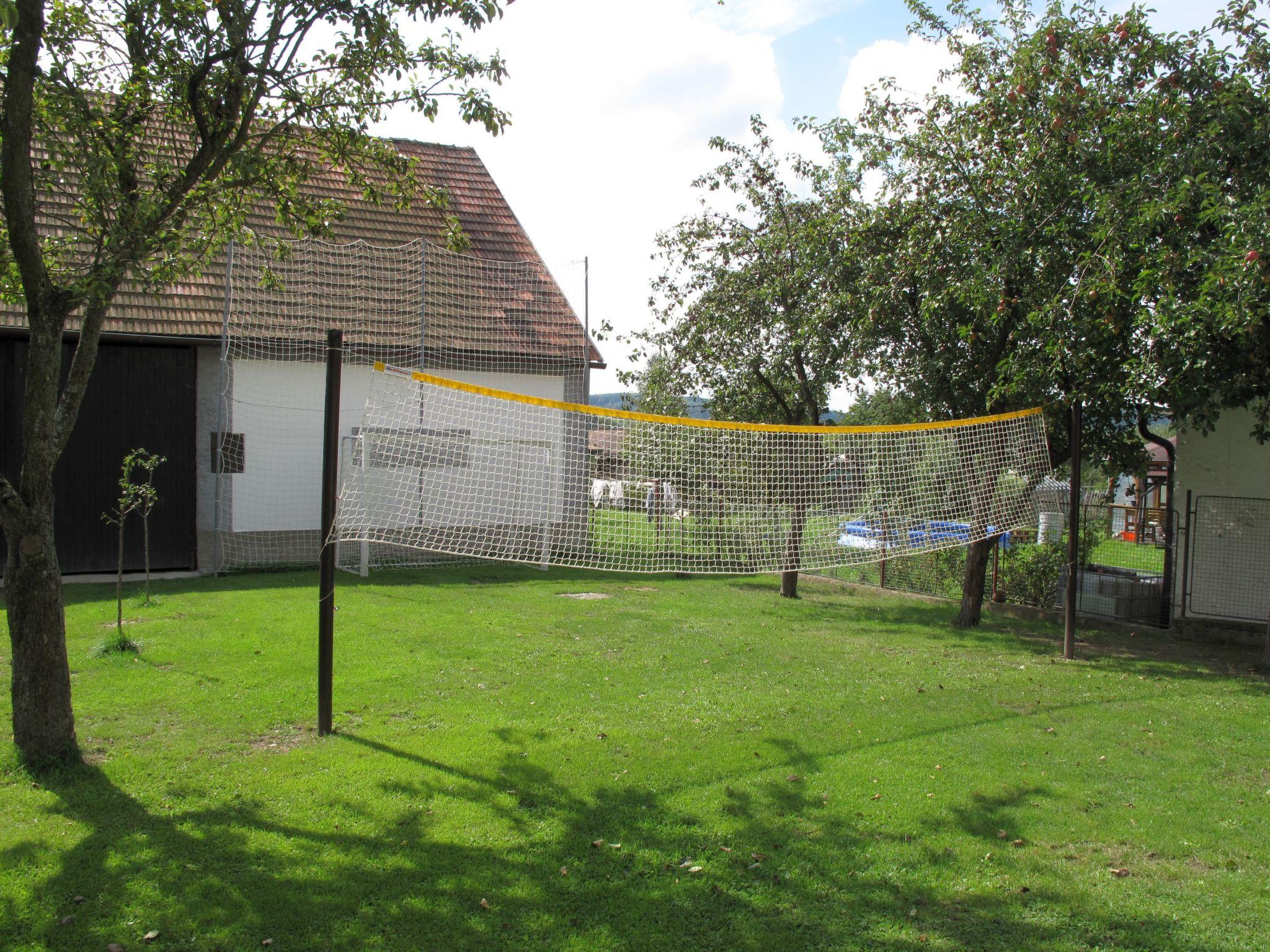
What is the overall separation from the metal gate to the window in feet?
37.3

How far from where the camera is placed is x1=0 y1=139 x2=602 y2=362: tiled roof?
11883 millimetres

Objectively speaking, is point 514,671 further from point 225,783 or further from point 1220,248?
point 1220,248

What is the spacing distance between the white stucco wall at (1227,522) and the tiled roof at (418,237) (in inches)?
332

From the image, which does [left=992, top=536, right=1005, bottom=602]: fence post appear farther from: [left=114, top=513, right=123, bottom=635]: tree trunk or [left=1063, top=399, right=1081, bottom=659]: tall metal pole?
[left=114, top=513, right=123, bottom=635]: tree trunk

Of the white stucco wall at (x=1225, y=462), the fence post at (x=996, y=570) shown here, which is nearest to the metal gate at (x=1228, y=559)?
the white stucco wall at (x=1225, y=462)

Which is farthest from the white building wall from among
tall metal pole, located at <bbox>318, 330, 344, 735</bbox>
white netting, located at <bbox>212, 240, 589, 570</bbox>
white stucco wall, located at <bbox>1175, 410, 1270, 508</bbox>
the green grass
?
white stucco wall, located at <bbox>1175, 410, 1270, 508</bbox>

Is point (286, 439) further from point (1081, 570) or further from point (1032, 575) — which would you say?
point (1081, 570)

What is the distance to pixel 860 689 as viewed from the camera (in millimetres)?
6996

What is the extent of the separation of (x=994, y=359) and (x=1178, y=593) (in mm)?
3531

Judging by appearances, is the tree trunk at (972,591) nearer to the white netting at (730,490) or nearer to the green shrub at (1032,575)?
the white netting at (730,490)

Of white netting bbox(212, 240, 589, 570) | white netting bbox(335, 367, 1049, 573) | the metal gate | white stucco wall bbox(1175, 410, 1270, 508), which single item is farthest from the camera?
white netting bbox(212, 240, 589, 570)

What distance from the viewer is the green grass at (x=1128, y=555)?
1073 centimetres

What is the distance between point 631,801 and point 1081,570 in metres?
8.51

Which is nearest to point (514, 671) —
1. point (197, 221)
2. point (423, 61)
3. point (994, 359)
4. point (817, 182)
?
point (197, 221)
